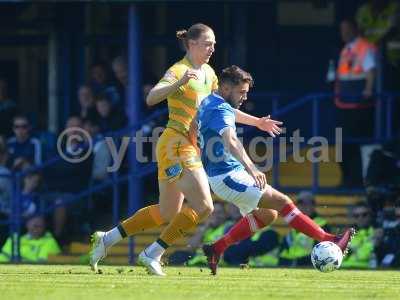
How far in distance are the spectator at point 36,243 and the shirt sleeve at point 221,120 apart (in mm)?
6591

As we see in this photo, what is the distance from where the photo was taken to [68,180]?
759 inches

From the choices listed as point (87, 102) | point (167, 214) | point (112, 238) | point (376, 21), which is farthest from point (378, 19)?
point (112, 238)

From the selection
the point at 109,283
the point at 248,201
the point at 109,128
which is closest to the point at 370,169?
the point at 109,128

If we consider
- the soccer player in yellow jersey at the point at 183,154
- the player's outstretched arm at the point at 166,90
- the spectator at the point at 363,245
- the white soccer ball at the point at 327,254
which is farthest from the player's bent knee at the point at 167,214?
the spectator at the point at 363,245

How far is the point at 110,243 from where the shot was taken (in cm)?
1305

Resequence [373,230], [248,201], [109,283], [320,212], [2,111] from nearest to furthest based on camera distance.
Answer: [109,283] → [248,201] → [373,230] → [320,212] → [2,111]

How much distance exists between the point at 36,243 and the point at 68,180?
106 centimetres

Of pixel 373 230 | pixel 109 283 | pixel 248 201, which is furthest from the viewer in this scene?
pixel 373 230

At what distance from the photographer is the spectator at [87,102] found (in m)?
19.6

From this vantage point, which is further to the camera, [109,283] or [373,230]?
[373,230]

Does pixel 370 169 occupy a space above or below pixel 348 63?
below

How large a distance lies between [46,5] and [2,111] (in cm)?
181

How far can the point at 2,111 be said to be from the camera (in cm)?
2066

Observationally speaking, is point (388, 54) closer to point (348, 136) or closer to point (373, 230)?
point (348, 136)
